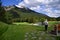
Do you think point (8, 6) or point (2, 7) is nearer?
point (2, 7)

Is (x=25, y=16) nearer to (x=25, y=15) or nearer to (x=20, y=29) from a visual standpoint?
(x=25, y=15)

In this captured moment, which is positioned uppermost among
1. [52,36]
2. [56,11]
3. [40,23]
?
[56,11]

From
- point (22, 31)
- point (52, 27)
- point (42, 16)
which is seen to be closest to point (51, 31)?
point (52, 27)

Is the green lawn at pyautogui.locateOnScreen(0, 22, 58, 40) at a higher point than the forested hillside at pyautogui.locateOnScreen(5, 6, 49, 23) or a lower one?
lower

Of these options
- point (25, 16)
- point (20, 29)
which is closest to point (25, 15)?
point (25, 16)

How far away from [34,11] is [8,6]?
45 cm

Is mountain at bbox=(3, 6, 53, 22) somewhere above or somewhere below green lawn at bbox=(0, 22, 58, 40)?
above

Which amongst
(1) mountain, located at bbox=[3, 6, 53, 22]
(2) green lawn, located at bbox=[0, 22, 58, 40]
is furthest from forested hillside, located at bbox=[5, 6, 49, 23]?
(2) green lawn, located at bbox=[0, 22, 58, 40]

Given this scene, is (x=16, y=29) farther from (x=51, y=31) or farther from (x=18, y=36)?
(x=51, y=31)

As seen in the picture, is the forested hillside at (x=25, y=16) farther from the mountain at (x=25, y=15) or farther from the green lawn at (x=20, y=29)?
the green lawn at (x=20, y=29)

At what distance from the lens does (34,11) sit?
3.11m

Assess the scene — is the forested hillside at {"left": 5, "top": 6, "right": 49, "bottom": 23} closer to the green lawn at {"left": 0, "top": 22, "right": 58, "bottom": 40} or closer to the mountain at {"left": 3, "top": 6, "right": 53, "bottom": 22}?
the mountain at {"left": 3, "top": 6, "right": 53, "bottom": 22}

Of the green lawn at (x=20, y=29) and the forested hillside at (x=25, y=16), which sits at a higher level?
the forested hillside at (x=25, y=16)

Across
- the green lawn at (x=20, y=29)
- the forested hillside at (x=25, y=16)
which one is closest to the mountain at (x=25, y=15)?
the forested hillside at (x=25, y=16)
